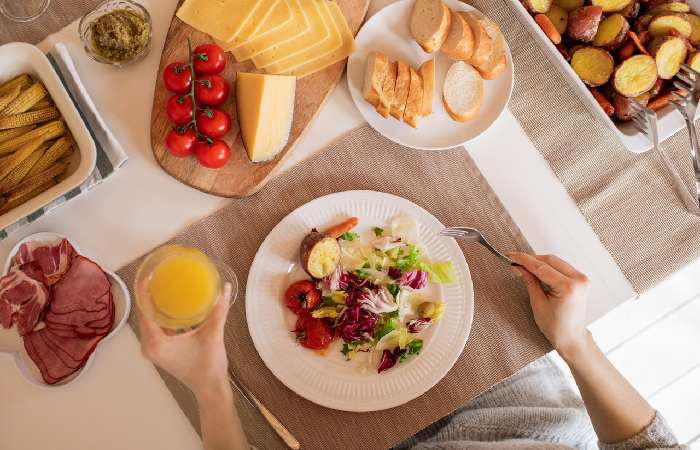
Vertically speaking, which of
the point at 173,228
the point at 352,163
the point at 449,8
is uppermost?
the point at 449,8

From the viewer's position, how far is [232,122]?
1.57m

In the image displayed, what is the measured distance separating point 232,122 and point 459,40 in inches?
24.9

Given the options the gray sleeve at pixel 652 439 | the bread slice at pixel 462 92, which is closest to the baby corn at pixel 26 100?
the bread slice at pixel 462 92

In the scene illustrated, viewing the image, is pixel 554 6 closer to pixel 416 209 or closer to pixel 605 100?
pixel 605 100

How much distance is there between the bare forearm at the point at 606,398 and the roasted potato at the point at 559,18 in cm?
84

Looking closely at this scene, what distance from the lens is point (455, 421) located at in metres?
1.76

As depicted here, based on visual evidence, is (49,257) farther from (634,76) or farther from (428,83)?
(634,76)

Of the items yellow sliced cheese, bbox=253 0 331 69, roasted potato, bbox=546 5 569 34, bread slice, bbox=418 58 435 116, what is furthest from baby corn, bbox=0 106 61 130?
roasted potato, bbox=546 5 569 34

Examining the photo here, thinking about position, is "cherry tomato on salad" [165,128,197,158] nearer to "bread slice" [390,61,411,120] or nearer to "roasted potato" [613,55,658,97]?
"bread slice" [390,61,411,120]

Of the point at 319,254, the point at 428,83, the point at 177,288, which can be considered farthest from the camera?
the point at 428,83

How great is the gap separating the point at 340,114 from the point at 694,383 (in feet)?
6.64

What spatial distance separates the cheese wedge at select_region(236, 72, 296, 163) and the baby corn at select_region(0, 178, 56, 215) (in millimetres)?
500

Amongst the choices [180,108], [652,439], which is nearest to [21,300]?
[180,108]

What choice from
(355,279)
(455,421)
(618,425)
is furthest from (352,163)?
(618,425)
